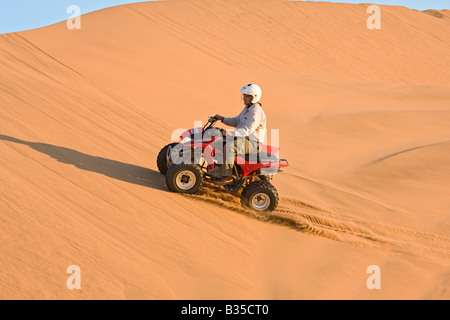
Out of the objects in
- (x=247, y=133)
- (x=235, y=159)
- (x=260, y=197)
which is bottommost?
(x=260, y=197)

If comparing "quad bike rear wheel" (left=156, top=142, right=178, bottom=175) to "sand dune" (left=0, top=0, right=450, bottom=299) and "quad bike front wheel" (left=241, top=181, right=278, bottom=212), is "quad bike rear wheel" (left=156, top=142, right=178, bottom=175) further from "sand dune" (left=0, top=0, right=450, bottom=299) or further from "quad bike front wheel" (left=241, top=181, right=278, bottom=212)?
"quad bike front wheel" (left=241, top=181, right=278, bottom=212)

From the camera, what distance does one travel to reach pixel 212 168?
7.40m

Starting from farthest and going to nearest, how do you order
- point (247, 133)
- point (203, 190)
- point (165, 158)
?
point (165, 158) → point (203, 190) → point (247, 133)

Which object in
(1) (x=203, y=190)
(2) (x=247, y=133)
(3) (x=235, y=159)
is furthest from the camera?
(1) (x=203, y=190)

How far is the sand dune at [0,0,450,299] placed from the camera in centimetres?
556

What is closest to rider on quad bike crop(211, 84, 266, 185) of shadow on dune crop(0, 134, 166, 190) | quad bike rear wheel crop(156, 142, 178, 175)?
quad bike rear wheel crop(156, 142, 178, 175)

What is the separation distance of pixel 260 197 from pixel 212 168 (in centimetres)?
76

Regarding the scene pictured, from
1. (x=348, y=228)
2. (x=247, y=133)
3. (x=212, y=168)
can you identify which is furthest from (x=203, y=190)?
(x=348, y=228)

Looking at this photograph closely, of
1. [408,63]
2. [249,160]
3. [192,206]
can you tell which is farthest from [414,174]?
[408,63]

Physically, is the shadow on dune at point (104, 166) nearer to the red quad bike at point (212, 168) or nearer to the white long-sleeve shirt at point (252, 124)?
the red quad bike at point (212, 168)

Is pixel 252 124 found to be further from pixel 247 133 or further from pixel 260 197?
pixel 260 197

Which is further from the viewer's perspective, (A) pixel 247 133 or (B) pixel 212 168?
(B) pixel 212 168

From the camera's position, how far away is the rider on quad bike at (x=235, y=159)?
721cm

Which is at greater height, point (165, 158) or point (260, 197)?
point (165, 158)
